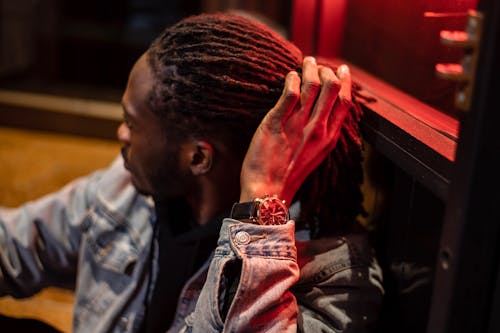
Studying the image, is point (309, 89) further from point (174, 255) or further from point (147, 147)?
point (174, 255)

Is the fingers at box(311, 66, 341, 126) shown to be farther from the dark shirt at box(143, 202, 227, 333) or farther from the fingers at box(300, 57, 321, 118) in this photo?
the dark shirt at box(143, 202, 227, 333)

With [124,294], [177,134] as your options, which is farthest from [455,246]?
[124,294]

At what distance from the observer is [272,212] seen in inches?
43.8

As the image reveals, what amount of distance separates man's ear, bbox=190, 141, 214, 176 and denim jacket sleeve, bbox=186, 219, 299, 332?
0.70 ft

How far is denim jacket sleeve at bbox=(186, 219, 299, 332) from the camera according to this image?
1.08 meters

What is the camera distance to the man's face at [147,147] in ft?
4.35

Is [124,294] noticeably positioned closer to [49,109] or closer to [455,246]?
[455,246]

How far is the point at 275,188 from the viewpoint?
113 cm

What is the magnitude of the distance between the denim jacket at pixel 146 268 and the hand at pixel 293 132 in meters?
0.08

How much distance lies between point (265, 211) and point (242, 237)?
0.19ft

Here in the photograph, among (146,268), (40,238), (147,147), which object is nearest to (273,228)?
(147,147)

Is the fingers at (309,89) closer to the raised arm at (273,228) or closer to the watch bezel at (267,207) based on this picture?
the raised arm at (273,228)

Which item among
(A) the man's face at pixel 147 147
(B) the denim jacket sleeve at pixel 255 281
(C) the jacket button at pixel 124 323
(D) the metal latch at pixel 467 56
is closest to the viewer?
(D) the metal latch at pixel 467 56

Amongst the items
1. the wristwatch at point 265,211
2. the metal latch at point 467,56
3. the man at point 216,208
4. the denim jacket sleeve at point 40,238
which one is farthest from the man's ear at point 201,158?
the metal latch at point 467,56
